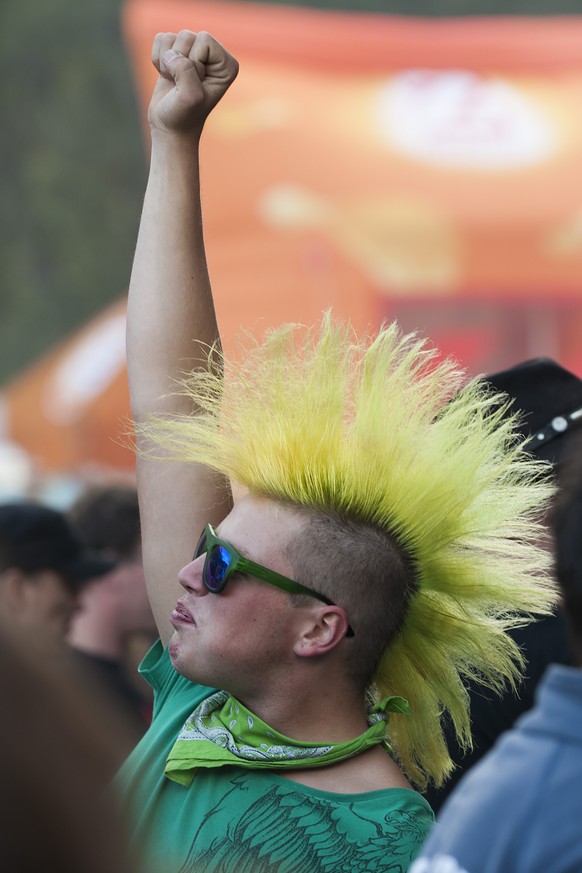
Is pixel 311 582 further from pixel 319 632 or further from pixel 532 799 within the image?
pixel 532 799

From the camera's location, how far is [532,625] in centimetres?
243

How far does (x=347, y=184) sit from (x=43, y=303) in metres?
20.8

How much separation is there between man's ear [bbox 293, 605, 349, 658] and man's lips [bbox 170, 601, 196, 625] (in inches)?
6.7

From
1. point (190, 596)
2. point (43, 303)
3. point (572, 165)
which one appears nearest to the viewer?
point (190, 596)

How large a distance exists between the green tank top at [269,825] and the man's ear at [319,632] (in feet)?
0.64

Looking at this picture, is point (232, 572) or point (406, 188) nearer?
point (232, 572)

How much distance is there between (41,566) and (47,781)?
10.8 ft

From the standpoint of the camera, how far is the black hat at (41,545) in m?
3.98

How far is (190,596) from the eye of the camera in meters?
1.99

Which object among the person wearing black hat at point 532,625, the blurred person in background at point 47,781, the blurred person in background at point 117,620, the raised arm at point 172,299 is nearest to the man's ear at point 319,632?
the raised arm at point 172,299

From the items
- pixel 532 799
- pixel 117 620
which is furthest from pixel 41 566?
pixel 532 799

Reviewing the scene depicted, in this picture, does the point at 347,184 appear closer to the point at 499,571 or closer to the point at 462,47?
the point at 462,47

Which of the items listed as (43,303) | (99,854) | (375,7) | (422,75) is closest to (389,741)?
(99,854)

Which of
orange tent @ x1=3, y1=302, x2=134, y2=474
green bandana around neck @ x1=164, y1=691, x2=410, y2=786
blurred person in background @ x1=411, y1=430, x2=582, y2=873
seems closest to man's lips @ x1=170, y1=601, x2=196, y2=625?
green bandana around neck @ x1=164, y1=691, x2=410, y2=786
